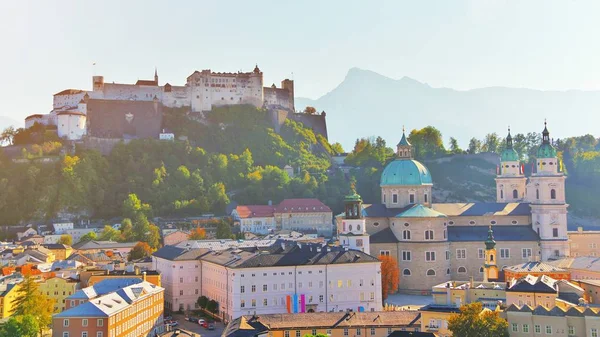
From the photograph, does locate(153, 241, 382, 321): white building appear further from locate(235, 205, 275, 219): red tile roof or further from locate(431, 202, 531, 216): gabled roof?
locate(235, 205, 275, 219): red tile roof

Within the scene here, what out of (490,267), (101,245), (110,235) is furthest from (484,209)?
(110,235)

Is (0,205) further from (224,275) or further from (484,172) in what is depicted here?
(484,172)

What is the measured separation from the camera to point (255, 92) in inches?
4158

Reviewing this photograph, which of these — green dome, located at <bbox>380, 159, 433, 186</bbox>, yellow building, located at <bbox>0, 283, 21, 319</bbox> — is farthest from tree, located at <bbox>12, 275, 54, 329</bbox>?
green dome, located at <bbox>380, 159, 433, 186</bbox>

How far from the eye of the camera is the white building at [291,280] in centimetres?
4791

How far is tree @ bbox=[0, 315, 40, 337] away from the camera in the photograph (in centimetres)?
4012

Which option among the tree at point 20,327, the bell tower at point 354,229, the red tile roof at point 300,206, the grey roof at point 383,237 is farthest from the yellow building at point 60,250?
the tree at point 20,327

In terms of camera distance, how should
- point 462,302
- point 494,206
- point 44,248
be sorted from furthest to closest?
point 44,248
point 494,206
point 462,302

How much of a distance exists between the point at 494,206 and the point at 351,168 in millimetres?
40172

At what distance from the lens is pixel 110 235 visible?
3155 inches

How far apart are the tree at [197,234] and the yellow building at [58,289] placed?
943 inches

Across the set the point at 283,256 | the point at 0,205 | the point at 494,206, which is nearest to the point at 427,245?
the point at 494,206

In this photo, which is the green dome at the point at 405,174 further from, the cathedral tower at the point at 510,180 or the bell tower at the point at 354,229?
the cathedral tower at the point at 510,180

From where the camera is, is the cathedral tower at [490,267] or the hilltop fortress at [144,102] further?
the hilltop fortress at [144,102]
